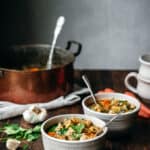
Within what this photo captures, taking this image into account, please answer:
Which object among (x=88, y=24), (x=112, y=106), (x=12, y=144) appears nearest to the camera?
(x=12, y=144)

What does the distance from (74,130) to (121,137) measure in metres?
0.17

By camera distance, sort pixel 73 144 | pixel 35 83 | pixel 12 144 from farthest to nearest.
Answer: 1. pixel 35 83
2. pixel 12 144
3. pixel 73 144

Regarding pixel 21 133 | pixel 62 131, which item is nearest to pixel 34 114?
pixel 21 133

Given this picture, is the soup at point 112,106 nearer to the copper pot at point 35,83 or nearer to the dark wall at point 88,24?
the copper pot at point 35,83

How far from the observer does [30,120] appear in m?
1.31

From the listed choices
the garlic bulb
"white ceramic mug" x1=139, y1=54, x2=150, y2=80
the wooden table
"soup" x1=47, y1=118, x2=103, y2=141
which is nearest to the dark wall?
the wooden table

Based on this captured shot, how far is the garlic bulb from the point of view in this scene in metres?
1.31

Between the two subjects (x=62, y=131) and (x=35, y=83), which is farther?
(x=35, y=83)

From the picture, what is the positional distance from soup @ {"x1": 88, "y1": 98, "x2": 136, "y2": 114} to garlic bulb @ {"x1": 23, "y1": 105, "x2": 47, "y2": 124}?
15cm

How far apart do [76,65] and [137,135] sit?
3.92 ft

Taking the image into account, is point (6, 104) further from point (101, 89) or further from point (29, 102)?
point (101, 89)

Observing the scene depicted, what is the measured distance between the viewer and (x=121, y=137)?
122cm

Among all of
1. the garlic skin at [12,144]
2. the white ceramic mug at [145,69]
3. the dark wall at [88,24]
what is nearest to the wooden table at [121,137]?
the garlic skin at [12,144]

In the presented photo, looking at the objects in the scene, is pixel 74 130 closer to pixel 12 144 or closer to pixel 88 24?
pixel 12 144
